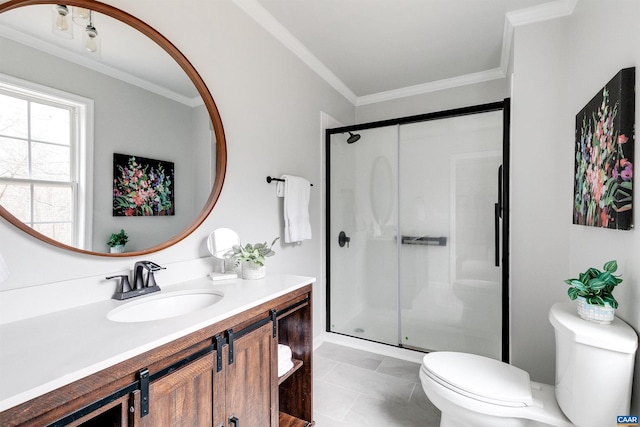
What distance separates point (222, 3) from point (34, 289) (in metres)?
1.65

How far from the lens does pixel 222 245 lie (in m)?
1.61

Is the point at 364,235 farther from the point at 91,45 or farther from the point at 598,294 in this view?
the point at 91,45

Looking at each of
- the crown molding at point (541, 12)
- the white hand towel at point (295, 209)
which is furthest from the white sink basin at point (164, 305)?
the crown molding at point (541, 12)

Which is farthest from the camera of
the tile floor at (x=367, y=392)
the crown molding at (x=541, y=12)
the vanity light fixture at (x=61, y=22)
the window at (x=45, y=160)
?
the crown molding at (x=541, y=12)

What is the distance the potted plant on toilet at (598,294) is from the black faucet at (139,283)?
5.71ft

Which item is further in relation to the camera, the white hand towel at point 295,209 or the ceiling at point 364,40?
the white hand towel at point 295,209

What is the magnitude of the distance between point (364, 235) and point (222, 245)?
5.09 ft

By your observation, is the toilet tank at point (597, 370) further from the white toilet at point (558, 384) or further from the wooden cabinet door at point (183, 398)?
the wooden cabinet door at point (183, 398)

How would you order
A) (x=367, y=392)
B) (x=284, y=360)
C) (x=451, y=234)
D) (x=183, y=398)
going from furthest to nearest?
(x=451, y=234), (x=367, y=392), (x=284, y=360), (x=183, y=398)

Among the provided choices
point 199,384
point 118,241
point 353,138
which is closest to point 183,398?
point 199,384

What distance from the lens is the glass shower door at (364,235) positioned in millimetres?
2711

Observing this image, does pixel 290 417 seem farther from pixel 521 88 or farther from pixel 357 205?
pixel 521 88

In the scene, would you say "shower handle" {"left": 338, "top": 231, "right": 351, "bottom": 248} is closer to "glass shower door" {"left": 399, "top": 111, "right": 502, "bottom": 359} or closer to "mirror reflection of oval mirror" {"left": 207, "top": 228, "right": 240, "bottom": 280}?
"glass shower door" {"left": 399, "top": 111, "right": 502, "bottom": 359}

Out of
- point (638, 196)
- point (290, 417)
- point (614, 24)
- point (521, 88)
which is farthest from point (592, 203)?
point (290, 417)
